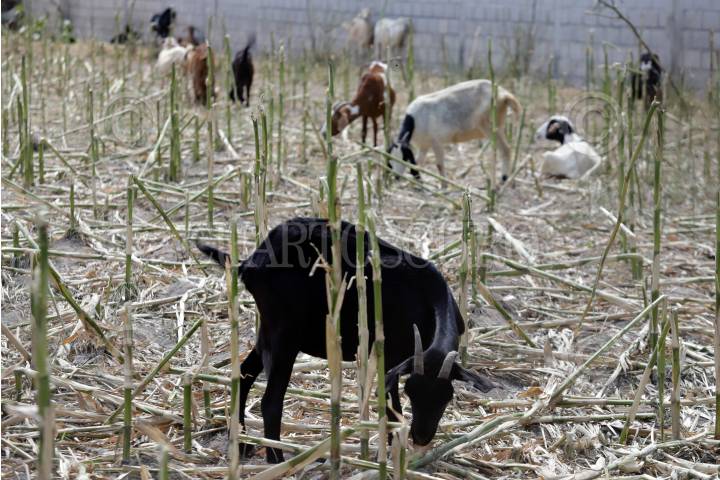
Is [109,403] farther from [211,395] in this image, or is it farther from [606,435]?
[606,435]

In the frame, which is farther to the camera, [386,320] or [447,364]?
[386,320]

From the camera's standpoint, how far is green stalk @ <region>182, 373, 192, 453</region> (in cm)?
273

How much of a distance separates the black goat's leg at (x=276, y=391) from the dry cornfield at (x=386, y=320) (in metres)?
0.11

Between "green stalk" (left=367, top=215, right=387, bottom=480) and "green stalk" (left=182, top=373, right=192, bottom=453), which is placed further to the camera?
"green stalk" (left=182, top=373, right=192, bottom=453)

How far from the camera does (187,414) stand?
276 centimetres

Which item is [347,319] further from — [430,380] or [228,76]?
[228,76]

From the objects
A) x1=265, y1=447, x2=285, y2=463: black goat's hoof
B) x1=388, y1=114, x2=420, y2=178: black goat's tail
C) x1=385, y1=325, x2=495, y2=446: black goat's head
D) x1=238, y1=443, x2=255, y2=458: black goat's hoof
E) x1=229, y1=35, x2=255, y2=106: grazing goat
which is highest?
x1=229, y1=35, x2=255, y2=106: grazing goat

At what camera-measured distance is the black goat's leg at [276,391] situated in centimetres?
279

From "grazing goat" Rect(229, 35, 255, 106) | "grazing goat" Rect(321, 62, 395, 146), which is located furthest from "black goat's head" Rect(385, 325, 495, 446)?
"grazing goat" Rect(229, 35, 255, 106)

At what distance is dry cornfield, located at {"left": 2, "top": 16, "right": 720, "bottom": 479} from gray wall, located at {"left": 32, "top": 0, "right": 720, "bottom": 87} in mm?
3779

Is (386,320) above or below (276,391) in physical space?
above

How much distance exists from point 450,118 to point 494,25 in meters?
5.68

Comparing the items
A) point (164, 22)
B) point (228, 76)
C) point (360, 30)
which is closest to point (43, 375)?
point (228, 76)

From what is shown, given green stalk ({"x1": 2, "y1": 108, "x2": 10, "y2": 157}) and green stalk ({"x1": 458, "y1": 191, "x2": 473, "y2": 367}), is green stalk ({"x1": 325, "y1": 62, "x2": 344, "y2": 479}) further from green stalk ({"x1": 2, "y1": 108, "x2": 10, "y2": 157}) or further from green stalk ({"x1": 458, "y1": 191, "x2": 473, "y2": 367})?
green stalk ({"x1": 2, "y1": 108, "x2": 10, "y2": 157})
